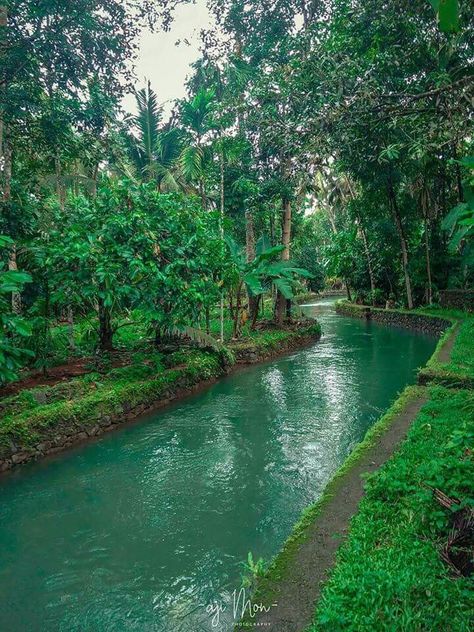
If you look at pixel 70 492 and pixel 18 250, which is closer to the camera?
pixel 70 492

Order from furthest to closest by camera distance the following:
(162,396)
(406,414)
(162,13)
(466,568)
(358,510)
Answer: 1. (162,396)
2. (162,13)
3. (406,414)
4. (358,510)
5. (466,568)

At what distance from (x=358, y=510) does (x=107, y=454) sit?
4074mm

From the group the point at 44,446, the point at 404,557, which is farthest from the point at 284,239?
the point at 404,557

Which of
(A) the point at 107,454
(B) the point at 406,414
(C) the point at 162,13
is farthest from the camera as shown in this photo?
(C) the point at 162,13

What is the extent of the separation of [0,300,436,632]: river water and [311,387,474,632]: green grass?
1.12m

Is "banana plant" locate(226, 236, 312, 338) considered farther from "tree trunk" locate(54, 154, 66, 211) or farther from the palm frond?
"tree trunk" locate(54, 154, 66, 211)

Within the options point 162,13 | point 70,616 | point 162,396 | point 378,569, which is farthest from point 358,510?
point 162,13

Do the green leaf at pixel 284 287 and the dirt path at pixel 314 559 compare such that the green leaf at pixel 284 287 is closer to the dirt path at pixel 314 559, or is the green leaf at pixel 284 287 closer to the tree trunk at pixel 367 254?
the dirt path at pixel 314 559

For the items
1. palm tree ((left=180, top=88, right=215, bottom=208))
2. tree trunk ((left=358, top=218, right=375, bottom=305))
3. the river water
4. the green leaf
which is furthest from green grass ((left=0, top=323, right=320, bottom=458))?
tree trunk ((left=358, top=218, right=375, bottom=305))

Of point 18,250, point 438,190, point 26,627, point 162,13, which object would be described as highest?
point 162,13

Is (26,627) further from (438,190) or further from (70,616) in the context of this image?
(438,190)

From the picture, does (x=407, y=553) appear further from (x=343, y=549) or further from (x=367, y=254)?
(x=367, y=254)

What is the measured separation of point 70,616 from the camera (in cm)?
312

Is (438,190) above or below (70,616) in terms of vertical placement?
above
